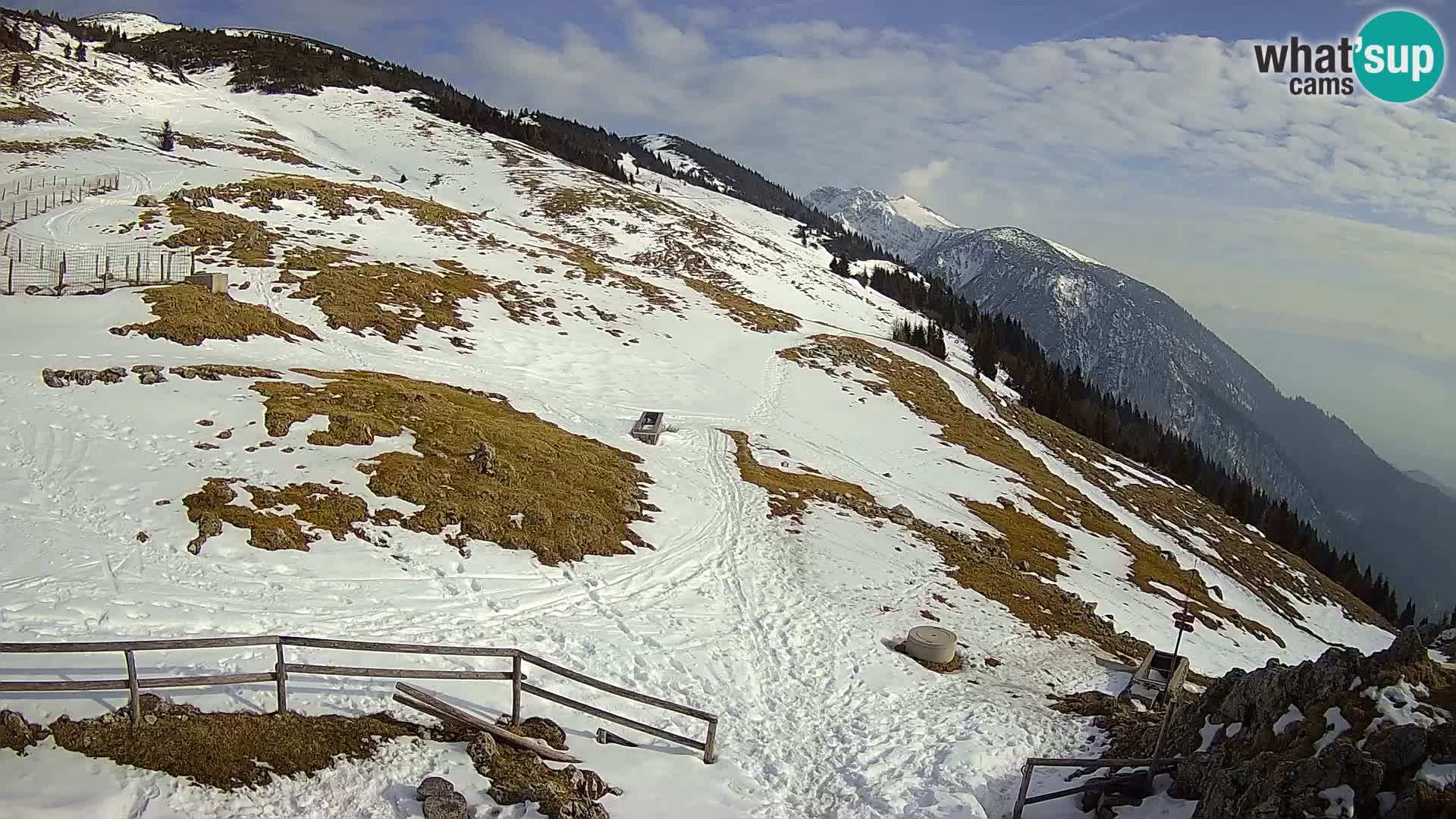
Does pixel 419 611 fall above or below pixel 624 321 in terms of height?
below

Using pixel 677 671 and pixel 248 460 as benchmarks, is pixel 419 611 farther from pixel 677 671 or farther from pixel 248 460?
pixel 248 460

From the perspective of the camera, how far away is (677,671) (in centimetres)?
1652

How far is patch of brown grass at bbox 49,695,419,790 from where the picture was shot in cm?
997

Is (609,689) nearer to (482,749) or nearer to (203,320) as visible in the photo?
(482,749)

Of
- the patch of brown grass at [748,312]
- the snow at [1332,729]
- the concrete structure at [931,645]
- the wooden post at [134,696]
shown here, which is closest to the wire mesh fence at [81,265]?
the wooden post at [134,696]

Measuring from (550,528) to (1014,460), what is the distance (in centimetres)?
4033

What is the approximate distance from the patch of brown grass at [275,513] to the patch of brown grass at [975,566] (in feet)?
50.9

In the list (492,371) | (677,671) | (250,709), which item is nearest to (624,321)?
(492,371)

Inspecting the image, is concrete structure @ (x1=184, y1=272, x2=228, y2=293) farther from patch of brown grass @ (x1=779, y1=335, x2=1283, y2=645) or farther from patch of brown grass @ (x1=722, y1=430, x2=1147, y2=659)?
patch of brown grass @ (x1=779, y1=335, x2=1283, y2=645)

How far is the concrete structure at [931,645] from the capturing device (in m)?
19.3

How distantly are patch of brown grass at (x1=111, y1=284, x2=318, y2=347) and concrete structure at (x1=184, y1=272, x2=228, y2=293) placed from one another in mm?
491

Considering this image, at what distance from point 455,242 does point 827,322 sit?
4308 cm

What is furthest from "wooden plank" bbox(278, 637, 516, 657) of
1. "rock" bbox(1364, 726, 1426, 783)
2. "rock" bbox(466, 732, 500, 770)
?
"rock" bbox(1364, 726, 1426, 783)

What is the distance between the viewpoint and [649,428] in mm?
34906
